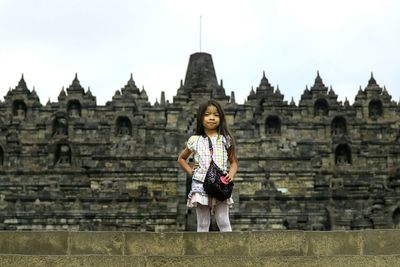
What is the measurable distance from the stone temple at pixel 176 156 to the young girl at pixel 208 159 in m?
17.3

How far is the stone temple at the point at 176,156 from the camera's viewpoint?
2809 centimetres

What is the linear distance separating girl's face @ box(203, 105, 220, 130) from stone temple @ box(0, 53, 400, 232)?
57.1 feet

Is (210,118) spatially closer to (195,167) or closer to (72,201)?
(195,167)

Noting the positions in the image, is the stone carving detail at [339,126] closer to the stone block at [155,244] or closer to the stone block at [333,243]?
the stone block at [333,243]

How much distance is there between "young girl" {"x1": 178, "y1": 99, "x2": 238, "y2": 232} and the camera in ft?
32.1

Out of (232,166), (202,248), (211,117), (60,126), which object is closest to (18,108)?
(60,126)

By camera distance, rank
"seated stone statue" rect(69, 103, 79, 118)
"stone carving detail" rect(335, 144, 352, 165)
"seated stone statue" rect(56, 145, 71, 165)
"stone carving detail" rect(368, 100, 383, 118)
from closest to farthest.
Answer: "seated stone statue" rect(56, 145, 71, 165) → "stone carving detail" rect(335, 144, 352, 165) → "seated stone statue" rect(69, 103, 79, 118) → "stone carving detail" rect(368, 100, 383, 118)

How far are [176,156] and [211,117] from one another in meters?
26.6

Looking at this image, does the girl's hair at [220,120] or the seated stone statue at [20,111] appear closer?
the girl's hair at [220,120]

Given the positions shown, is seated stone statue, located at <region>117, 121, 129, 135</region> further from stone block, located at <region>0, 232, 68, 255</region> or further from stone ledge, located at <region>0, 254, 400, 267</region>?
stone ledge, located at <region>0, 254, 400, 267</region>

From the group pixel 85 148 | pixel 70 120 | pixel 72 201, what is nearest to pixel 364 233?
pixel 72 201

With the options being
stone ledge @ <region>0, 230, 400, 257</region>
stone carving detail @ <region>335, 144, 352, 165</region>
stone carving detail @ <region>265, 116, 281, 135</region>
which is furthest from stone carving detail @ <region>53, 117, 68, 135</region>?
stone ledge @ <region>0, 230, 400, 257</region>

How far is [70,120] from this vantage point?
4406cm

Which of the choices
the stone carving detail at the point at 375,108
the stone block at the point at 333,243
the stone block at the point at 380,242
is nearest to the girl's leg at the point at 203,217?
the stone block at the point at 333,243
